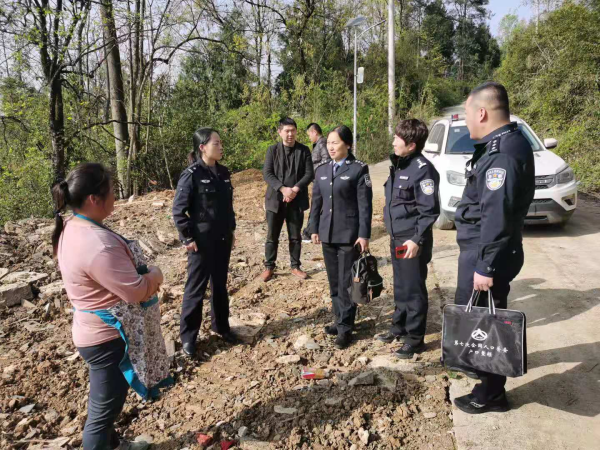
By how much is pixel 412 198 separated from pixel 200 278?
6.45 feet

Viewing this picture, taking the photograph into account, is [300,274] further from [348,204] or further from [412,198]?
[412,198]

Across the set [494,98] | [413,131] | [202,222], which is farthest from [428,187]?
[202,222]

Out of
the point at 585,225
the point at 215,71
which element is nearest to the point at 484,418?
the point at 585,225

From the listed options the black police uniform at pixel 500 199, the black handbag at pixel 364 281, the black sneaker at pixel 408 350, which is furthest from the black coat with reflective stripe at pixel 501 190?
the black sneaker at pixel 408 350

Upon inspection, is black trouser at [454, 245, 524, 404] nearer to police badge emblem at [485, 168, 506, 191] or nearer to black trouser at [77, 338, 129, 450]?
police badge emblem at [485, 168, 506, 191]

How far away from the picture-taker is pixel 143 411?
3.17 m

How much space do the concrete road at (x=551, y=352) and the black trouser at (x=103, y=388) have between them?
204cm

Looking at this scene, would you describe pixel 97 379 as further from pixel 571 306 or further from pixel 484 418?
pixel 571 306

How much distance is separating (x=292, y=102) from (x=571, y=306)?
19.4 m

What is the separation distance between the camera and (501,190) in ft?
8.02

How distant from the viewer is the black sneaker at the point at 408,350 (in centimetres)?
364

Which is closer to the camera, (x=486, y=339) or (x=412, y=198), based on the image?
(x=486, y=339)

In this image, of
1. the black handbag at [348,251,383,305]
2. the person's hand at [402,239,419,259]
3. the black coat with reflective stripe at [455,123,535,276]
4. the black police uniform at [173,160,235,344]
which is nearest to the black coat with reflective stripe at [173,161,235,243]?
the black police uniform at [173,160,235,344]

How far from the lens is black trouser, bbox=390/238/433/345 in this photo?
3.59m
